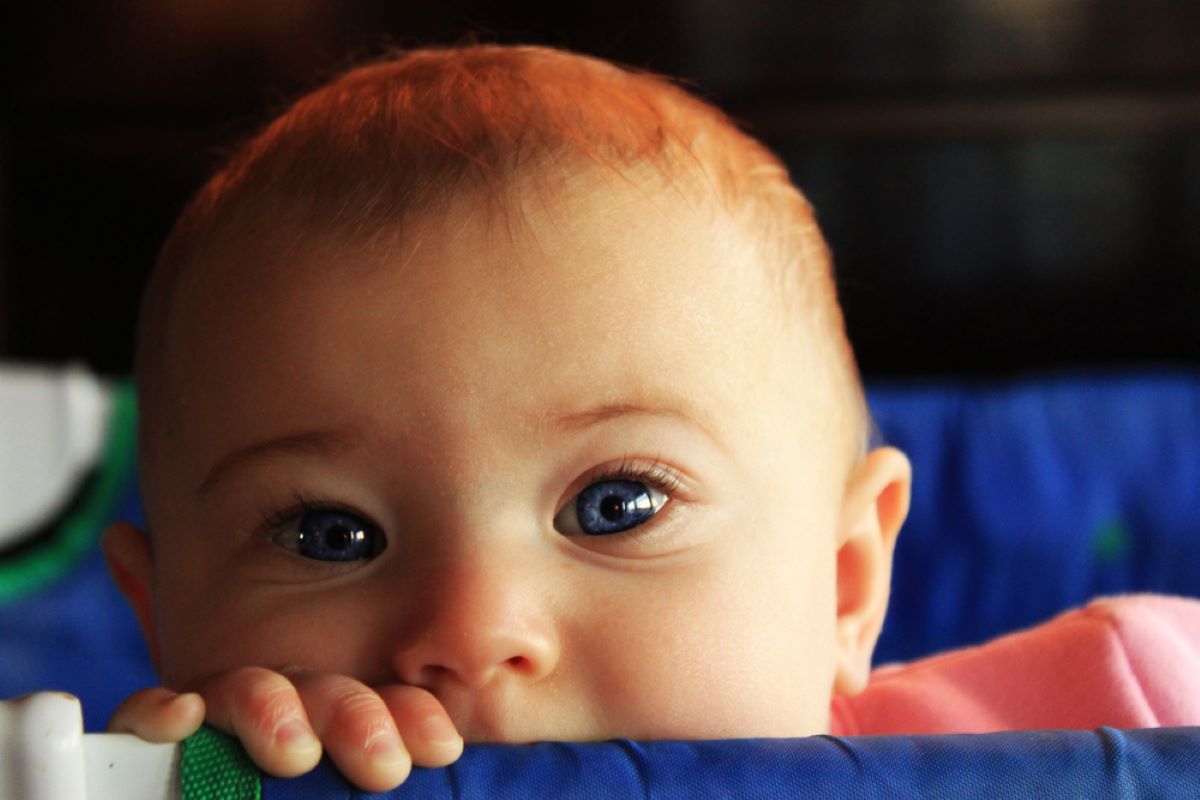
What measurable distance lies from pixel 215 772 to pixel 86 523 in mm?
1227

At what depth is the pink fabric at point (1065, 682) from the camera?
2.76 feet

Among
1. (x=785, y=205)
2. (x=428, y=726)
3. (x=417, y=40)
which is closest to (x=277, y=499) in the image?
(x=428, y=726)

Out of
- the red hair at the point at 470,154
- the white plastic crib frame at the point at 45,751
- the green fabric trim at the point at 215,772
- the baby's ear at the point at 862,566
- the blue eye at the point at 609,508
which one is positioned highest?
the red hair at the point at 470,154

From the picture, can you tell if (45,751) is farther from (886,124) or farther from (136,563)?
(886,124)

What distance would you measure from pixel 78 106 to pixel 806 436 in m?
2.03

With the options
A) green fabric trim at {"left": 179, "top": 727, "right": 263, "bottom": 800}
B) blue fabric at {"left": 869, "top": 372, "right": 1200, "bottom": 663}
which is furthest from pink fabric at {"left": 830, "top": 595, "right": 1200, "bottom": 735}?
blue fabric at {"left": 869, "top": 372, "right": 1200, "bottom": 663}

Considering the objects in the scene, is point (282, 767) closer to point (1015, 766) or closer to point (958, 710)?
point (1015, 766)

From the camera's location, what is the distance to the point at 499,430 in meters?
0.69

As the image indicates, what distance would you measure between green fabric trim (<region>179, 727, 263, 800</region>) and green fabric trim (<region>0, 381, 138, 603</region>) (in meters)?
1.19

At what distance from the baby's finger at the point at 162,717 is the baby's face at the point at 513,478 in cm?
12

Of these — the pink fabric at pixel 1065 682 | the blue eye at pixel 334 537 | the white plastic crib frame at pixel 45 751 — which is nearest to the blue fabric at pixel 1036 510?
the pink fabric at pixel 1065 682

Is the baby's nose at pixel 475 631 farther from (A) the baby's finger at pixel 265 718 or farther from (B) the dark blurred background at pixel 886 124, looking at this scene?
(B) the dark blurred background at pixel 886 124

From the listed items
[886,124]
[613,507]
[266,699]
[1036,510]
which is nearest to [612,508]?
[613,507]

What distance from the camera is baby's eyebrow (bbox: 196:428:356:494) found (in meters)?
0.71
